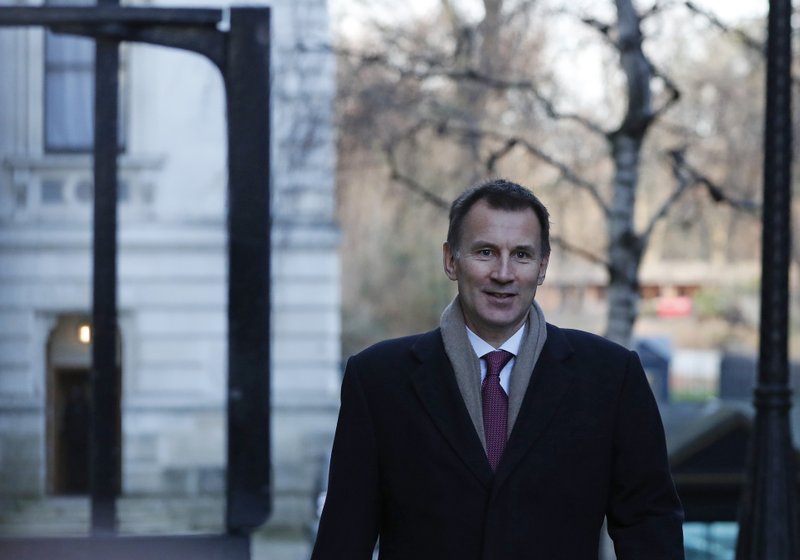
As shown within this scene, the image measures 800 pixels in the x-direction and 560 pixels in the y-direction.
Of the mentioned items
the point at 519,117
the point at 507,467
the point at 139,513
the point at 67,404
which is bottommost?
the point at 139,513

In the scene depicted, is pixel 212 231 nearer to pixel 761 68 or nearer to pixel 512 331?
pixel 761 68

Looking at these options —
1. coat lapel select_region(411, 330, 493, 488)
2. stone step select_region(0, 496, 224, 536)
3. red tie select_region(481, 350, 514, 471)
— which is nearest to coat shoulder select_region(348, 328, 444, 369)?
coat lapel select_region(411, 330, 493, 488)

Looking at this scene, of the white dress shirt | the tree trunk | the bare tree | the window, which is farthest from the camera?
the window

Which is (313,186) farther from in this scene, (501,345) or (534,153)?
(501,345)

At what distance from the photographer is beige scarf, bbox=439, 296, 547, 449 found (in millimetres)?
2639

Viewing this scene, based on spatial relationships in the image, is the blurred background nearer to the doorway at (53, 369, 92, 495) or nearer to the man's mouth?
the doorway at (53, 369, 92, 495)

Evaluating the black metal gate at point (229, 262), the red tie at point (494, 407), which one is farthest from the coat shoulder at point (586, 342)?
the black metal gate at point (229, 262)

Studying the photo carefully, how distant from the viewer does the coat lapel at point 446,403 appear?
2590mm

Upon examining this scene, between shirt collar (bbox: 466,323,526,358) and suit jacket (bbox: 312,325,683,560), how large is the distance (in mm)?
67

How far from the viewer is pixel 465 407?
8.65 feet

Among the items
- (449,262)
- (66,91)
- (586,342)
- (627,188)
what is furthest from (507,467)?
(66,91)

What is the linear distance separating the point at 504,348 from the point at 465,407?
0.56ft

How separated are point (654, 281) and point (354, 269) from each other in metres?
33.0

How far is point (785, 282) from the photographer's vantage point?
19.1 ft
